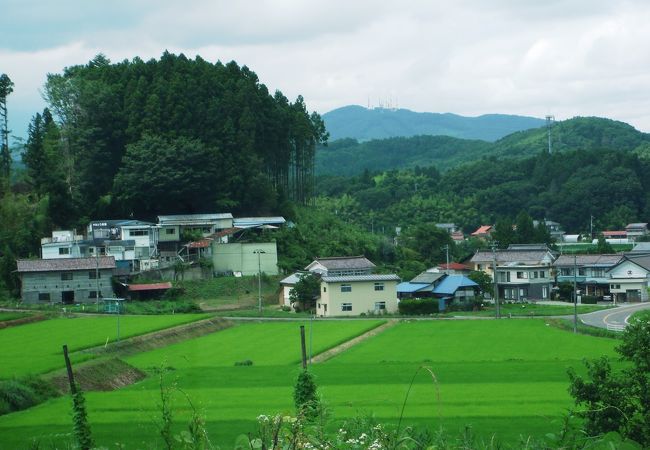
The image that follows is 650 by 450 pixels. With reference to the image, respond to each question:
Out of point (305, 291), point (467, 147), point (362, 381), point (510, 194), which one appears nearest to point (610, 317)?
point (305, 291)

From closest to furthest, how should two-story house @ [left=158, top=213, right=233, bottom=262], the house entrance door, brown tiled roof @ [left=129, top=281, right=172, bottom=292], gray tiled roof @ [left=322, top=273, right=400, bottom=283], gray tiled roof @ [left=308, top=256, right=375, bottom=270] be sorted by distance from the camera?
gray tiled roof @ [left=322, top=273, right=400, bottom=283]
the house entrance door
brown tiled roof @ [left=129, top=281, right=172, bottom=292]
gray tiled roof @ [left=308, top=256, right=375, bottom=270]
two-story house @ [left=158, top=213, right=233, bottom=262]

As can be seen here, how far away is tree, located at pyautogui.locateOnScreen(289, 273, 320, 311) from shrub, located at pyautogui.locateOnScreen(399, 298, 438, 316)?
12.8 ft

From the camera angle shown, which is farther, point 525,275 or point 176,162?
point 525,275

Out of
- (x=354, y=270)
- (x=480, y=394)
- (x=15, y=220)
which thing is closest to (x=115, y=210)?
(x=15, y=220)

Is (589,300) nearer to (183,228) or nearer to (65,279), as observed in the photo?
(183,228)

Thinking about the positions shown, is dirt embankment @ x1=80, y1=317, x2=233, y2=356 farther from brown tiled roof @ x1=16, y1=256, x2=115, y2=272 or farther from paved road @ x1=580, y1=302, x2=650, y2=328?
paved road @ x1=580, y1=302, x2=650, y2=328

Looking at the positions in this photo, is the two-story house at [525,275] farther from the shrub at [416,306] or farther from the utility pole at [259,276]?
A: the utility pole at [259,276]

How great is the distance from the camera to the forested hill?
121250mm

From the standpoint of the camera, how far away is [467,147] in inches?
5901

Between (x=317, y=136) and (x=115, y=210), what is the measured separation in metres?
16.2

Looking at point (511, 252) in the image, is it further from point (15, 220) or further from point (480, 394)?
point (480, 394)

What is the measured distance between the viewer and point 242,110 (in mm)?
51125

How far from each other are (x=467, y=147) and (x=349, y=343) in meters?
123

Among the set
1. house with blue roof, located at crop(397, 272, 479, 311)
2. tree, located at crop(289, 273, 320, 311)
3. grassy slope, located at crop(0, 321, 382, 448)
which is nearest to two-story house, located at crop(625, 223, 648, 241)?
house with blue roof, located at crop(397, 272, 479, 311)
